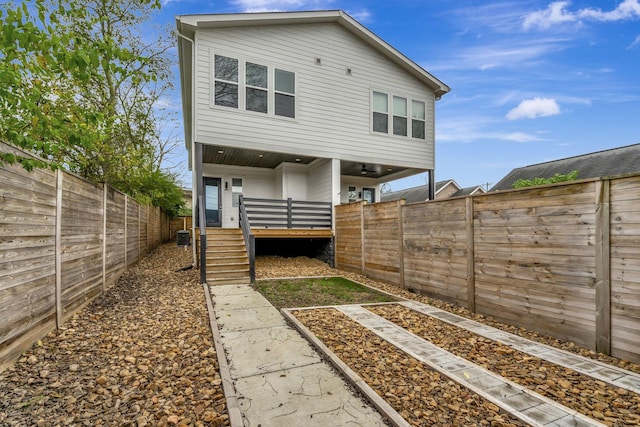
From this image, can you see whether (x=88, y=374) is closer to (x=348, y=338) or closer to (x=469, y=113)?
(x=348, y=338)

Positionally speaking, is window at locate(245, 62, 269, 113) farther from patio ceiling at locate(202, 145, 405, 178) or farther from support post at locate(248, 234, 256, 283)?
support post at locate(248, 234, 256, 283)

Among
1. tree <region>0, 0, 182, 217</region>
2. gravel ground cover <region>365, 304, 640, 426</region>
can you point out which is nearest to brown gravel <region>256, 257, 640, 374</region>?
gravel ground cover <region>365, 304, 640, 426</region>

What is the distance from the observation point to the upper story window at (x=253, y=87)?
9180mm

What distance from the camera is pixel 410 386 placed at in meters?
2.79

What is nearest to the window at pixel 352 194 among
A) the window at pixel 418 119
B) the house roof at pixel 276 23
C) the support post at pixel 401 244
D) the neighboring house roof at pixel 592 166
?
the window at pixel 418 119

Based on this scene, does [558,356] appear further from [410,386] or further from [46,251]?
[46,251]

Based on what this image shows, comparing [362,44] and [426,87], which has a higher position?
[362,44]

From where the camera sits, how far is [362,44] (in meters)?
11.2

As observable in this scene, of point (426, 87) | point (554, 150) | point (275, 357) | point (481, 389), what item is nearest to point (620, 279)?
point (481, 389)

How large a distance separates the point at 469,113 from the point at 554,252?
1903 cm

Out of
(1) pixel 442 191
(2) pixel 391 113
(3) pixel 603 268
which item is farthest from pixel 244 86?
(1) pixel 442 191

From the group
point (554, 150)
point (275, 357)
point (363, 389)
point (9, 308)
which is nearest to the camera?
point (363, 389)

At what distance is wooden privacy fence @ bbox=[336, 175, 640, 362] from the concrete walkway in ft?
10.1

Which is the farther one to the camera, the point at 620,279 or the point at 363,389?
the point at 620,279
